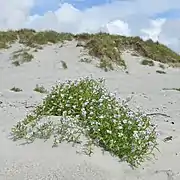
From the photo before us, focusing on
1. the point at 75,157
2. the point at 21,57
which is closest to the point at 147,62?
the point at 21,57

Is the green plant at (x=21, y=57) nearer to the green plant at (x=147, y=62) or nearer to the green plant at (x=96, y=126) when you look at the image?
the green plant at (x=147, y=62)

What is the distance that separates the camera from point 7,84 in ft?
51.6

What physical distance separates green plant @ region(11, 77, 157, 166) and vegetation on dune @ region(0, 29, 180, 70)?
42.3 ft

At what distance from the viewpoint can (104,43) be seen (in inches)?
820

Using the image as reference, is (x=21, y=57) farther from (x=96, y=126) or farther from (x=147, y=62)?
(x=96, y=126)

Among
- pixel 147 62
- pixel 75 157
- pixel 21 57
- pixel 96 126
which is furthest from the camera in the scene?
pixel 147 62

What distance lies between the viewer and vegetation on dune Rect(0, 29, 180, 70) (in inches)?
801

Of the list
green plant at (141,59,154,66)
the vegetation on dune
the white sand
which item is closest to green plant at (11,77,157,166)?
the white sand

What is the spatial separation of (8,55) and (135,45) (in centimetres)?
583

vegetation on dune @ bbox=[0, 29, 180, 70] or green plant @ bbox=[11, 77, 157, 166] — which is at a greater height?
vegetation on dune @ bbox=[0, 29, 180, 70]

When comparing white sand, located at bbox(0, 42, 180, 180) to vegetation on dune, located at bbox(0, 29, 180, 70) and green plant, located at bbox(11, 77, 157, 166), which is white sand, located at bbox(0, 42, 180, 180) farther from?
vegetation on dune, located at bbox(0, 29, 180, 70)

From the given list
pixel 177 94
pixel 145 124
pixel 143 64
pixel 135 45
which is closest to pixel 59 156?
pixel 145 124

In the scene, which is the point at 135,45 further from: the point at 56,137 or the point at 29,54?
the point at 56,137

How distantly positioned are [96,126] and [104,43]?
585 inches
